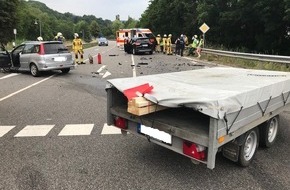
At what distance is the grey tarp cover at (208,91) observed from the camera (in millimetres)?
3391

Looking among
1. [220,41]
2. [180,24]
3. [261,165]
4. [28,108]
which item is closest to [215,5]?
[220,41]

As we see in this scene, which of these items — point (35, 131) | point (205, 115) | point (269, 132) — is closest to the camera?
point (205, 115)

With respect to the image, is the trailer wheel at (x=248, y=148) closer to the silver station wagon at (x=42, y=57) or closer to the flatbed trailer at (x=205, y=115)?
the flatbed trailer at (x=205, y=115)

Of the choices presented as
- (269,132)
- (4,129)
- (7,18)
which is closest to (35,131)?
(4,129)

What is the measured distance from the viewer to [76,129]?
6312mm

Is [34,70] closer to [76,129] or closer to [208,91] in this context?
[76,129]

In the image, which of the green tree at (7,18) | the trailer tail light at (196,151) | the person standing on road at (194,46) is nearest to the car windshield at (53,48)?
the trailer tail light at (196,151)

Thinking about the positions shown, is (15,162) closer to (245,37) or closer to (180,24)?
(245,37)

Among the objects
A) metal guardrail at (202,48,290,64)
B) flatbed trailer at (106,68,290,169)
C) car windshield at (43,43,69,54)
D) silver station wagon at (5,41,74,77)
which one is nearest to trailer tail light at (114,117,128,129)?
flatbed trailer at (106,68,290,169)

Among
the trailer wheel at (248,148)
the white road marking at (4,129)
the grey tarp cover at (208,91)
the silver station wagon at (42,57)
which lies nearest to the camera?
the grey tarp cover at (208,91)

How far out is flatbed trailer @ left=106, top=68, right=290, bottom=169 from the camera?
11.4 feet

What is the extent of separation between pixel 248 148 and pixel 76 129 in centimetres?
332

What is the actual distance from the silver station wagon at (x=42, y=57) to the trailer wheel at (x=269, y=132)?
11.2 m

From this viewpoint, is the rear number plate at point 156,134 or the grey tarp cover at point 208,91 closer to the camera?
the grey tarp cover at point 208,91
